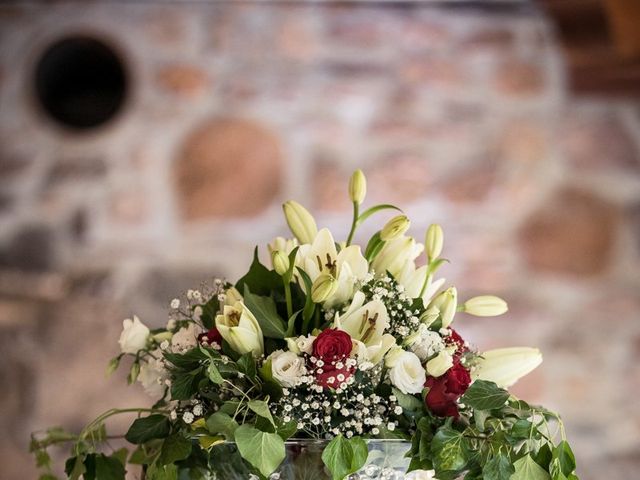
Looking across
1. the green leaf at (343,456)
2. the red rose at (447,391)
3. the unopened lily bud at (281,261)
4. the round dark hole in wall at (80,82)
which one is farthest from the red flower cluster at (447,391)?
the round dark hole in wall at (80,82)

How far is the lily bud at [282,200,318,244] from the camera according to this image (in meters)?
1.04

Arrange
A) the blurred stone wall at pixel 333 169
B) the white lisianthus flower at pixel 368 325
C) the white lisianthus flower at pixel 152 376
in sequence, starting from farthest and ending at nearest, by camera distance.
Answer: the blurred stone wall at pixel 333 169 → the white lisianthus flower at pixel 152 376 → the white lisianthus flower at pixel 368 325

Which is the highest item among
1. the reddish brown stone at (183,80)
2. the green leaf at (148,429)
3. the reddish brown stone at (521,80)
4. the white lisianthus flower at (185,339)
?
the reddish brown stone at (183,80)

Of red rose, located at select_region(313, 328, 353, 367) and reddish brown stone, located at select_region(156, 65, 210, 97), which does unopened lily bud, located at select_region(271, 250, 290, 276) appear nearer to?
red rose, located at select_region(313, 328, 353, 367)

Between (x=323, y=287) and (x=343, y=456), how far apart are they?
7.3 inches

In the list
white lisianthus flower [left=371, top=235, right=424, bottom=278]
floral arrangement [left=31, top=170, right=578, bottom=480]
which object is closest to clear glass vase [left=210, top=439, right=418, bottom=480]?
floral arrangement [left=31, top=170, right=578, bottom=480]

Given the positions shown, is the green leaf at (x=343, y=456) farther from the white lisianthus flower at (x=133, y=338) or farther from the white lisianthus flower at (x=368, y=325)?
the white lisianthus flower at (x=133, y=338)

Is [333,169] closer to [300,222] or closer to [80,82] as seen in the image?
[80,82]

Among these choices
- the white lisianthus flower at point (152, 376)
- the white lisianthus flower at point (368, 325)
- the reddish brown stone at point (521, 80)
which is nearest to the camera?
the white lisianthus flower at point (368, 325)

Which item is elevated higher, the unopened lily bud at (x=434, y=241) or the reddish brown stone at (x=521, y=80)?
the reddish brown stone at (x=521, y=80)

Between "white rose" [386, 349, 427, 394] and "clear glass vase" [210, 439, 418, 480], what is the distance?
61 millimetres

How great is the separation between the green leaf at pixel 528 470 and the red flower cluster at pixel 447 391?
9 centimetres

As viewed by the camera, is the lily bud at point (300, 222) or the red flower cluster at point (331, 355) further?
the lily bud at point (300, 222)

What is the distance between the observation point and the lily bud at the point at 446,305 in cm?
99
